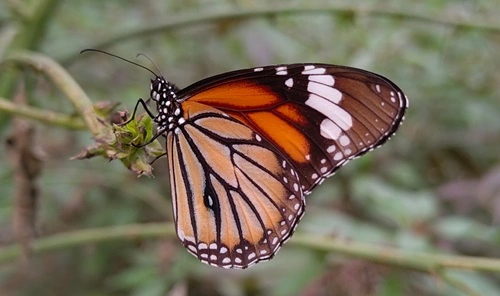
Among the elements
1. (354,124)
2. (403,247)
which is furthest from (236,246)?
(403,247)

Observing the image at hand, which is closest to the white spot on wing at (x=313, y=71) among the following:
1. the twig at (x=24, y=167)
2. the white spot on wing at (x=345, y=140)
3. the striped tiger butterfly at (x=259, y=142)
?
the striped tiger butterfly at (x=259, y=142)

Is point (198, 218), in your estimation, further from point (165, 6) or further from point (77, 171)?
point (165, 6)

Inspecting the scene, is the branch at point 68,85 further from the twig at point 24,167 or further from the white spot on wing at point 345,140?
the white spot on wing at point 345,140

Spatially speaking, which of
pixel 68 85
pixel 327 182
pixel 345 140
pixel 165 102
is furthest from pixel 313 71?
pixel 327 182

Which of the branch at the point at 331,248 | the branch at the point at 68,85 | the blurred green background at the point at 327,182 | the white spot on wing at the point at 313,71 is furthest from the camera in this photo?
the blurred green background at the point at 327,182

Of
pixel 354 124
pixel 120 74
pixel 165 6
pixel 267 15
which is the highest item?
pixel 120 74

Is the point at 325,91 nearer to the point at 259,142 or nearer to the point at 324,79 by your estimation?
the point at 324,79

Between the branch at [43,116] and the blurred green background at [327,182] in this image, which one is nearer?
the branch at [43,116]
